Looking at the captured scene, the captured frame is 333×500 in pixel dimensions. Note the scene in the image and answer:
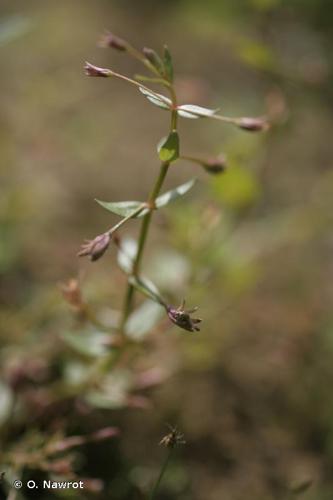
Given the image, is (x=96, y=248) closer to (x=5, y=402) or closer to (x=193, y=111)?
(x=193, y=111)

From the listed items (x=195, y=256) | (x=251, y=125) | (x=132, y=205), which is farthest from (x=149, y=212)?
(x=195, y=256)

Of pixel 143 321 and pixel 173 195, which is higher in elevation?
pixel 173 195

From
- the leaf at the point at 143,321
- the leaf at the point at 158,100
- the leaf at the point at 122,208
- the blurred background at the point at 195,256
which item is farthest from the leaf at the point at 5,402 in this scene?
the leaf at the point at 158,100

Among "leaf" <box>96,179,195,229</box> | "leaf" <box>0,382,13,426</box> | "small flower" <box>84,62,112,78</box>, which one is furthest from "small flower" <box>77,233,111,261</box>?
"leaf" <box>0,382,13,426</box>

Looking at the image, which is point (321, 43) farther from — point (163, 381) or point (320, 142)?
point (163, 381)

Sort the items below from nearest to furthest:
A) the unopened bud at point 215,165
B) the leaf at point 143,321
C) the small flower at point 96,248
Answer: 1. the small flower at point 96,248
2. the unopened bud at point 215,165
3. the leaf at point 143,321

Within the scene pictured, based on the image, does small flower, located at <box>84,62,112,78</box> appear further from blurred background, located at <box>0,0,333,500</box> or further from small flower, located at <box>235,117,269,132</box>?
blurred background, located at <box>0,0,333,500</box>

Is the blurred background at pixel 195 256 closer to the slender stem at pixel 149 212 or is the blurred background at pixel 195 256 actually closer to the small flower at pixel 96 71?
the slender stem at pixel 149 212

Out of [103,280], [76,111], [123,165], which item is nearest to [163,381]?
[103,280]
